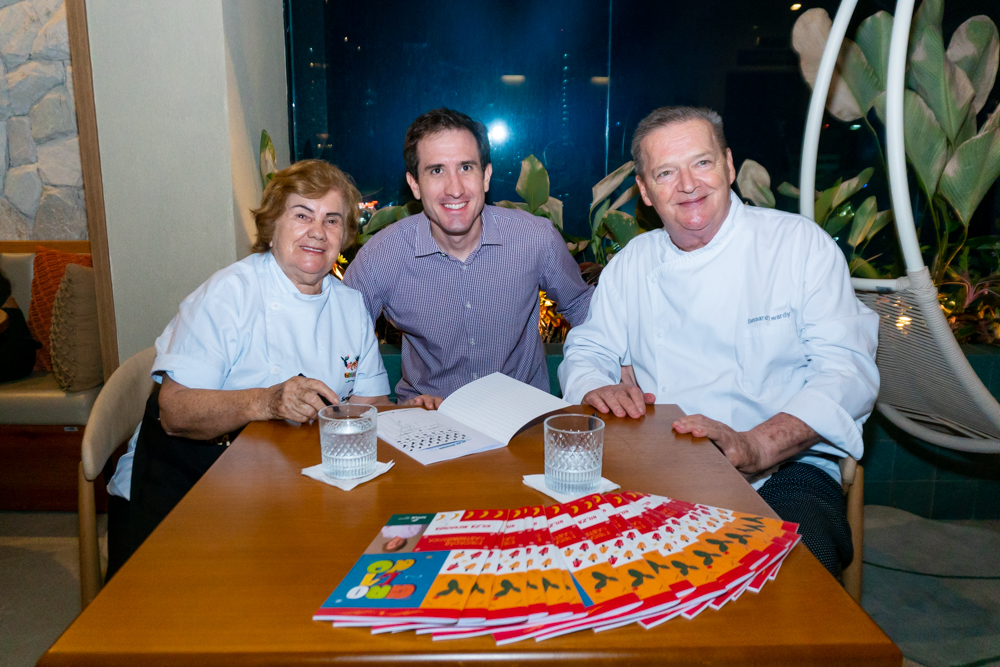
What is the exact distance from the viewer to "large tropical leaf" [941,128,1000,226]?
2252 millimetres

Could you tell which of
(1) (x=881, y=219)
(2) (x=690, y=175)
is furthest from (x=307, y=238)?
(1) (x=881, y=219)

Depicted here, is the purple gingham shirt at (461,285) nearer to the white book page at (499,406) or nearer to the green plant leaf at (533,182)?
the green plant leaf at (533,182)

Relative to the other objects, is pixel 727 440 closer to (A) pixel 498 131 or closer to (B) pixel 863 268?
(B) pixel 863 268

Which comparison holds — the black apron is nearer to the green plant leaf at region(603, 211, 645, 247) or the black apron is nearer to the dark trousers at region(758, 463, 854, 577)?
the dark trousers at region(758, 463, 854, 577)

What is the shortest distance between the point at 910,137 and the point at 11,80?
386 centimetres

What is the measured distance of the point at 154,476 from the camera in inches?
60.3

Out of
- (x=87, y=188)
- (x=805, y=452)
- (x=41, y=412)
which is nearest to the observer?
(x=805, y=452)

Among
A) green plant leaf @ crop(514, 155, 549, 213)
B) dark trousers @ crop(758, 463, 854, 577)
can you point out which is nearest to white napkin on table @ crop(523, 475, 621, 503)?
dark trousers @ crop(758, 463, 854, 577)

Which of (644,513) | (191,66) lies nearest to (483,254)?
(191,66)

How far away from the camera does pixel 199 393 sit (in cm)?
146

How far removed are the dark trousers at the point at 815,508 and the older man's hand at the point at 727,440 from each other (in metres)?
0.17

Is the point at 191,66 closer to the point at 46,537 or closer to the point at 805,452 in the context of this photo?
the point at 46,537

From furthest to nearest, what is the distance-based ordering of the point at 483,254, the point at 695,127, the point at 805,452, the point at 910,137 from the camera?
the point at 910,137 → the point at 483,254 → the point at 695,127 → the point at 805,452

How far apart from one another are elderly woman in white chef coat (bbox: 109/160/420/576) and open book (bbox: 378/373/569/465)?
0.14 m
